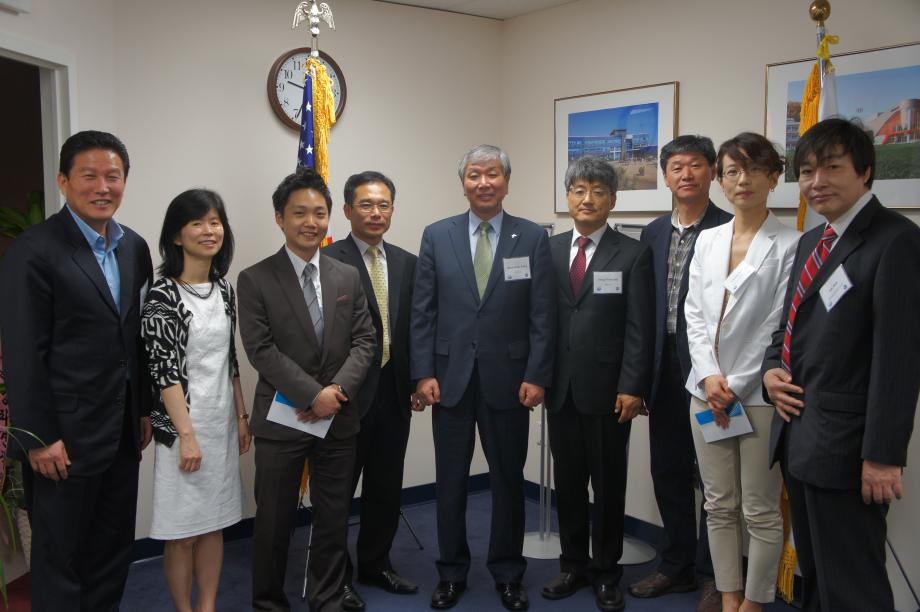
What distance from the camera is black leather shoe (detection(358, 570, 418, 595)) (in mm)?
3361

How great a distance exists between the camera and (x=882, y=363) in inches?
79.9

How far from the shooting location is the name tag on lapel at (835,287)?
6.98ft

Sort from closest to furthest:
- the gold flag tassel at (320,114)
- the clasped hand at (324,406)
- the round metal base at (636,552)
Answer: the clasped hand at (324,406), the gold flag tassel at (320,114), the round metal base at (636,552)

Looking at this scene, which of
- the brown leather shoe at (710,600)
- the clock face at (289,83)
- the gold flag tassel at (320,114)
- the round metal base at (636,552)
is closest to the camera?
the brown leather shoe at (710,600)

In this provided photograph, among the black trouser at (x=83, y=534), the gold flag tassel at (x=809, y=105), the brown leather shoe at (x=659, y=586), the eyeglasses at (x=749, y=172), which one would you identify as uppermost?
the gold flag tassel at (x=809, y=105)

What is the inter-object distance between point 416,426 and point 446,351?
1627mm

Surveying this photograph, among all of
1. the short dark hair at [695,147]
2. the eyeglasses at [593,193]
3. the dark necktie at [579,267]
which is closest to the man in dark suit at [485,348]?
the dark necktie at [579,267]

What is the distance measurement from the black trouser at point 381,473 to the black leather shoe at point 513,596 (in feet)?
1.79

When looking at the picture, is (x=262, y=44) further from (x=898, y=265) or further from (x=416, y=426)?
(x=898, y=265)

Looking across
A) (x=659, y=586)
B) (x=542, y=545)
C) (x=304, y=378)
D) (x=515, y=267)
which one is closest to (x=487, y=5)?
(x=515, y=267)

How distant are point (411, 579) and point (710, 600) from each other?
1.33 metres

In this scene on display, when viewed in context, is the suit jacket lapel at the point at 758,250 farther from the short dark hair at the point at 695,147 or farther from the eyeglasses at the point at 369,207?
the eyeglasses at the point at 369,207

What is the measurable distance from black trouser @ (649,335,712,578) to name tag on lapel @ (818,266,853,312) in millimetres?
1014

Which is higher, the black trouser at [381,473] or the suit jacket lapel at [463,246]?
the suit jacket lapel at [463,246]
